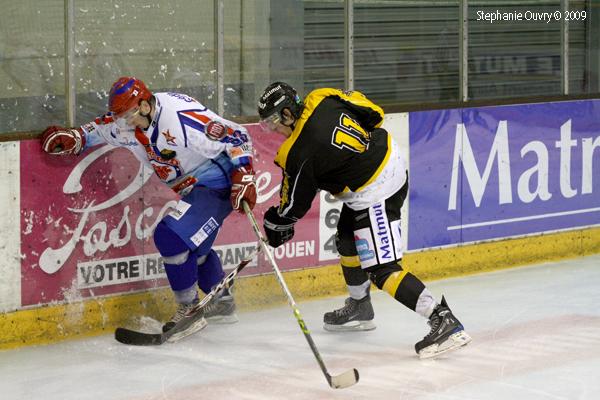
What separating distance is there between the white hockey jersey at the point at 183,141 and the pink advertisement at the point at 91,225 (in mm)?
190

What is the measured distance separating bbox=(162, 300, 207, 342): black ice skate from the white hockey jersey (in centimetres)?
49

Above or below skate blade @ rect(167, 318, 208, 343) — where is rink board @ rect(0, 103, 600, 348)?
above

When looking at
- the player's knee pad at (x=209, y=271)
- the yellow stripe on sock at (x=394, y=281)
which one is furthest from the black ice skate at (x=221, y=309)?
the yellow stripe on sock at (x=394, y=281)

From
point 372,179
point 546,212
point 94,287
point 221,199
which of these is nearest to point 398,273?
point 372,179

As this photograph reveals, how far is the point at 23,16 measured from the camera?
201 inches

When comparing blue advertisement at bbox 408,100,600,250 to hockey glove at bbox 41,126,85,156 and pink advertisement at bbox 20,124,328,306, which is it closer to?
pink advertisement at bbox 20,124,328,306

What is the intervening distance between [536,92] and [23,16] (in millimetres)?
3207

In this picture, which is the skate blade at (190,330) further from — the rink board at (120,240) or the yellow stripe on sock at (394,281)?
the yellow stripe on sock at (394,281)

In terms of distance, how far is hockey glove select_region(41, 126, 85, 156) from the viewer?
16.5 feet

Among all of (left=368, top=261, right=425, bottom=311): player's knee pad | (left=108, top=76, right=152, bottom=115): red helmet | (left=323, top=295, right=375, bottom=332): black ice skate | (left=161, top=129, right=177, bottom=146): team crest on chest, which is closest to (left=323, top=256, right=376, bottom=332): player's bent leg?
(left=323, top=295, right=375, bottom=332): black ice skate

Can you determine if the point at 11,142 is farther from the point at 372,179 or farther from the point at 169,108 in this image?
the point at 372,179

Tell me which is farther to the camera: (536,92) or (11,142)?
(536,92)

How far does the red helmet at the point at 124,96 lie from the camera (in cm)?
479

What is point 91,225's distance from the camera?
17.2 ft
